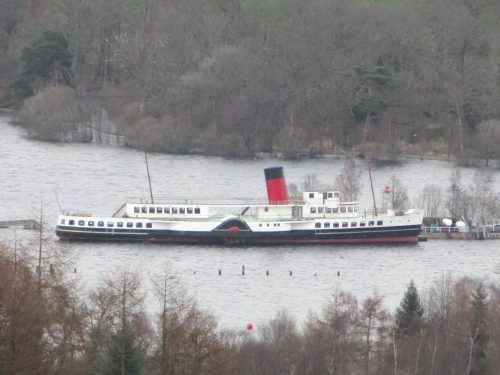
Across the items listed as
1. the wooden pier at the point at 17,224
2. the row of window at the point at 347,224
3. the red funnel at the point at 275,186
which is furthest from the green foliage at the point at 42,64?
the row of window at the point at 347,224

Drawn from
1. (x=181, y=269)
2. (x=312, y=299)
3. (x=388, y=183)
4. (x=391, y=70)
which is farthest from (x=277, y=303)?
(x=391, y=70)

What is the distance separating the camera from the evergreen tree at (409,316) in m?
48.1

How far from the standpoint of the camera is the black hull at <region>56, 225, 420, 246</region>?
249 feet

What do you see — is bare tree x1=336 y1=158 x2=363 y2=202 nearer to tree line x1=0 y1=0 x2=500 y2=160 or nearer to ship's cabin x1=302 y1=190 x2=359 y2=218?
ship's cabin x1=302 y1=190 x2=359 y2=218

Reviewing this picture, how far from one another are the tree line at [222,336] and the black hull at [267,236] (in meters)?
18.4

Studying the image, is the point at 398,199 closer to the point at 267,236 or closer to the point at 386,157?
the point at 267,236

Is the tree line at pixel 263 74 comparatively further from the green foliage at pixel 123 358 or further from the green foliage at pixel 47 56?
the green foliage at pixel 123 358

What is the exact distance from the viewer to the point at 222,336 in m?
46.4

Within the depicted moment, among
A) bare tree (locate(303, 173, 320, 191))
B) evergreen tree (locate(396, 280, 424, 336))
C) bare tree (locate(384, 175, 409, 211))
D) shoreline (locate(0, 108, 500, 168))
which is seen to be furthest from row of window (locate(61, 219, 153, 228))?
evergreen tree (locate(396, 280, 424, 336))

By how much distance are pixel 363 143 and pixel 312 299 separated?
45.7 meters

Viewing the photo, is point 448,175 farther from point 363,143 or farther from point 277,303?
point 277,303

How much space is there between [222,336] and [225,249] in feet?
93.8

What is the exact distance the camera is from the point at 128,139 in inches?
4181

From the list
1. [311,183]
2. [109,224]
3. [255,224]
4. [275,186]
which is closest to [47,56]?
[311,183]
